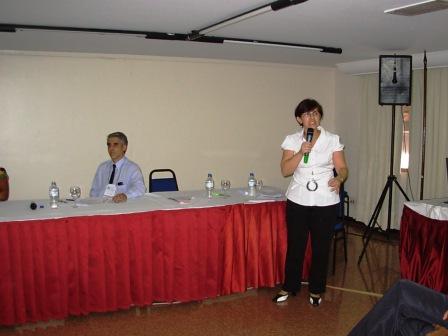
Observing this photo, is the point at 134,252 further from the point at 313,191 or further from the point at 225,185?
the point at 313,191

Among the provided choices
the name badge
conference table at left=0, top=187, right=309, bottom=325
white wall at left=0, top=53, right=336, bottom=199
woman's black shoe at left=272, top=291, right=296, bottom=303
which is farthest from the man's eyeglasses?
white wall at left=0, top=53, right=336, bottom=199

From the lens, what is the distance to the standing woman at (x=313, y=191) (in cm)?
317

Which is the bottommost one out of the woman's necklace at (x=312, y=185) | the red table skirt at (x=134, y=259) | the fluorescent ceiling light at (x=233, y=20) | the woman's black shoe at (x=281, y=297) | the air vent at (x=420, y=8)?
the woman's black shoe at (x=281, y=297)

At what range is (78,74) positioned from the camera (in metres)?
5.01

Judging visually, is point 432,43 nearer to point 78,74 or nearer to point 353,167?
point 353,167

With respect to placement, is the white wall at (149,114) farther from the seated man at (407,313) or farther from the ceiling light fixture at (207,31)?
the seated man at (407,313)

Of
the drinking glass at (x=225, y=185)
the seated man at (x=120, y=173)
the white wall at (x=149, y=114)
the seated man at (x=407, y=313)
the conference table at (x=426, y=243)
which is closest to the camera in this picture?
the seated man at (x=407, y=313)

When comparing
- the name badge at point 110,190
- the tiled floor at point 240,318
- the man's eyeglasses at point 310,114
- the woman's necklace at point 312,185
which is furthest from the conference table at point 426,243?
the name badge at point 110,190

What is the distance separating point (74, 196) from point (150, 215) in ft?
2.25

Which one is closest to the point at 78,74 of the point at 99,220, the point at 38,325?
the point at 99,220

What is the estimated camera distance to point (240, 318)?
3.18 metres

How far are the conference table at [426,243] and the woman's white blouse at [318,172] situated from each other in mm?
760

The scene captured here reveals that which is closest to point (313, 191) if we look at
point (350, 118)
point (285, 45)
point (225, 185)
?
point (225, 185)

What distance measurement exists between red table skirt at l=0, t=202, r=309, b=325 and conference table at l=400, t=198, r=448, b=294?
1053 millimetres
